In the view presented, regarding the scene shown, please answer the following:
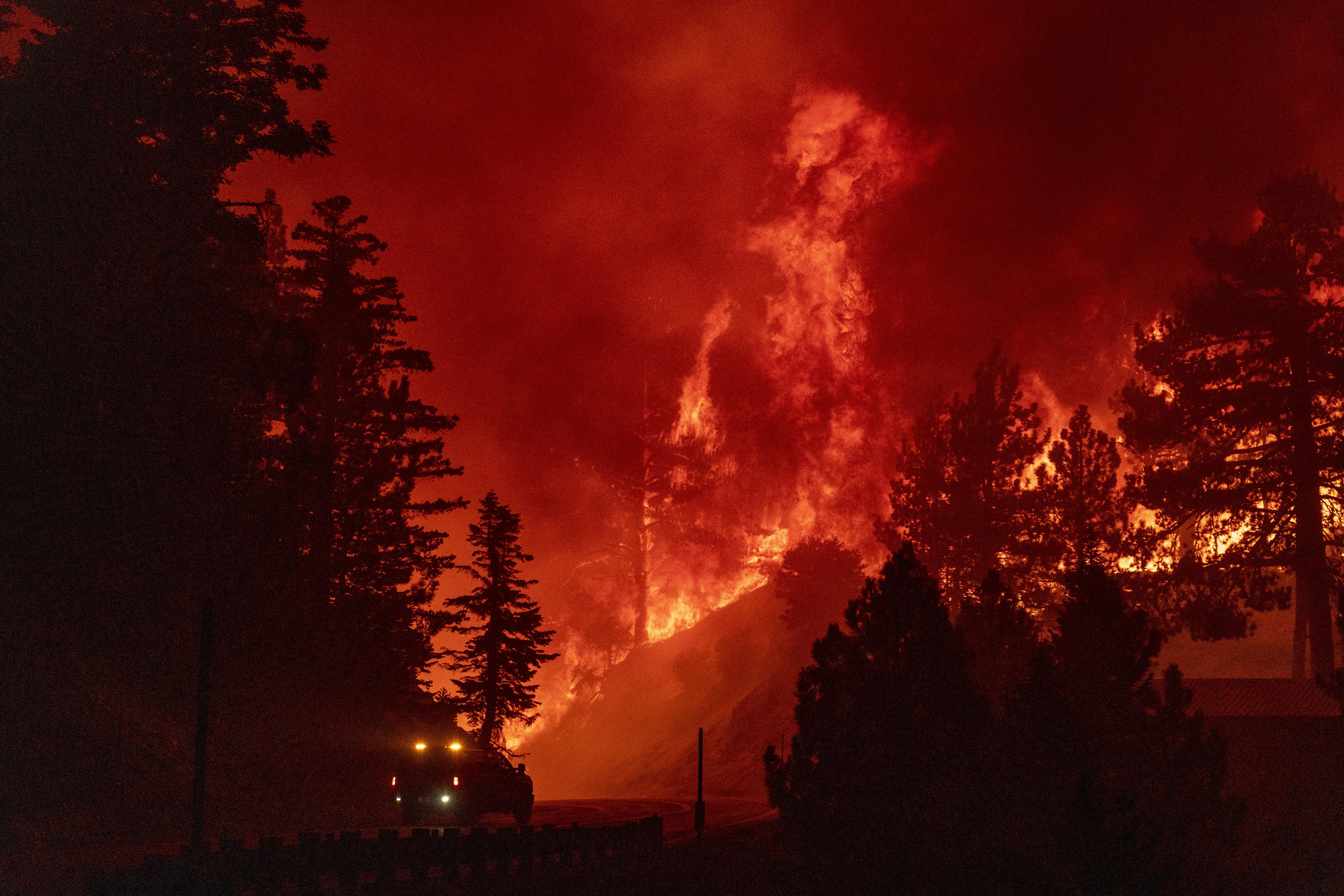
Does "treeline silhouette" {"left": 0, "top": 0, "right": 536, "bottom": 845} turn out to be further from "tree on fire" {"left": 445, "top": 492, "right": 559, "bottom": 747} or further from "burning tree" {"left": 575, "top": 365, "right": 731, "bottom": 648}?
"burning tree" {"left": 575, "top": 365, "right": 731, "bottom": 648}

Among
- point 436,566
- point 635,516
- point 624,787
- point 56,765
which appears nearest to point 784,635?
point 624,787

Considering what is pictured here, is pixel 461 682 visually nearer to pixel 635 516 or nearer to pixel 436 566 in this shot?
pixel 436 566

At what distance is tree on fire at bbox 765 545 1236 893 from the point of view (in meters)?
19.6

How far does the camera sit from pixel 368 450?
148ft

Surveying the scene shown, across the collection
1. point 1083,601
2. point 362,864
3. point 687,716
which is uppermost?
point 1083,601

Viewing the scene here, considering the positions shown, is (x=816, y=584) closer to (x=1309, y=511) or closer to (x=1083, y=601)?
(x=1309, y=511)

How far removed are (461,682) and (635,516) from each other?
7286 cm

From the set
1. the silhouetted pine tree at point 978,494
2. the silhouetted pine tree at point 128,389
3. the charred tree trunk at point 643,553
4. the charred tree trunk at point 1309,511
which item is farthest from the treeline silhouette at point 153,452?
the charred tree trunk at point 643,553

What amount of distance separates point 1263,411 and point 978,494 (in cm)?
1840

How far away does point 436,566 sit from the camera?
47312 mm

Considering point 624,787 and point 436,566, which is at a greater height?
point 436,566

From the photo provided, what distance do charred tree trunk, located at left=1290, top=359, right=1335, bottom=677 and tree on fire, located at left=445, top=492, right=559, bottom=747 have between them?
103ft

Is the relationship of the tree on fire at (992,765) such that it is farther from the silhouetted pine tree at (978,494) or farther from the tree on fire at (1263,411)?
the silhouetted pine tree at (978,494)

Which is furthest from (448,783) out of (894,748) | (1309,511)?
(1309,511)
